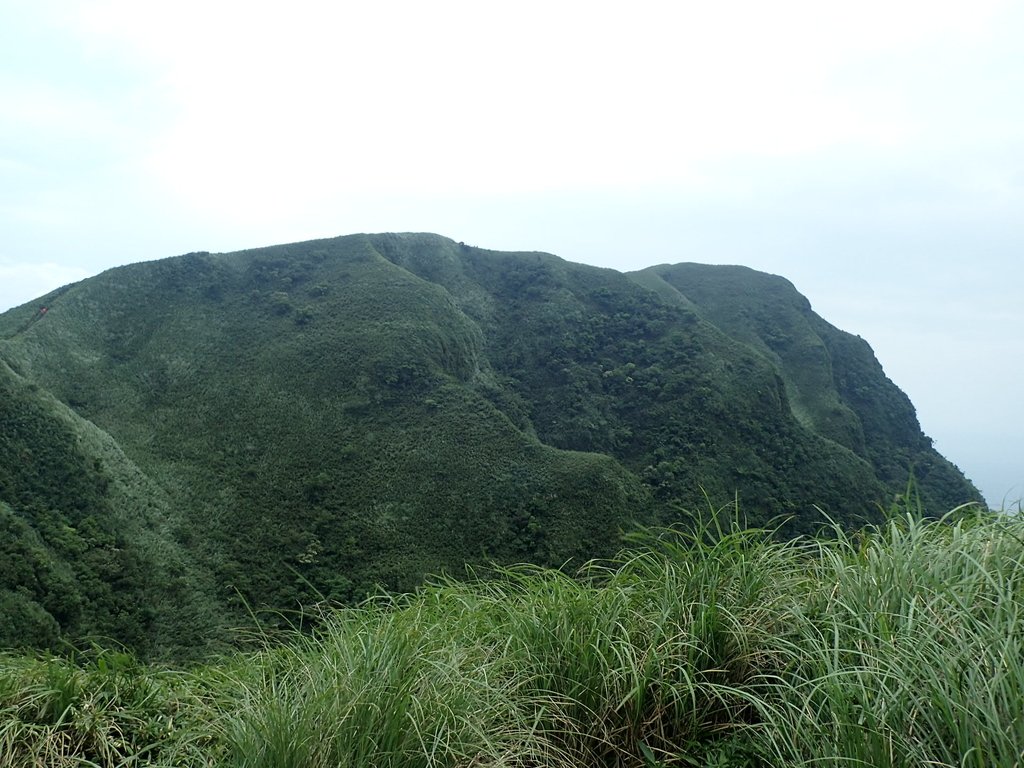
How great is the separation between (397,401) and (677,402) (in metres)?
16.5

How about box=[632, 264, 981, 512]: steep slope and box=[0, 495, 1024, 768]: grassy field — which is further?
box=[632, 264, 981, 512]: steep slope

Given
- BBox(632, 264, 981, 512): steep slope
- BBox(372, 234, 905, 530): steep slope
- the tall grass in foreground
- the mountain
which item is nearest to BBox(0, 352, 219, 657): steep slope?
the mountain

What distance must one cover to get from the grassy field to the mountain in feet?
28.8

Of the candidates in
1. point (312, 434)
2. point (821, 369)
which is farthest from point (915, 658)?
point (821, 369)

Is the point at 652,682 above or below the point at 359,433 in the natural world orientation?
above

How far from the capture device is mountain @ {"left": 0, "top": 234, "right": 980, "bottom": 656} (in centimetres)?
2191

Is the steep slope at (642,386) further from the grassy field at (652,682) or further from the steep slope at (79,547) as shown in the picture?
the grassy field at (652,682)

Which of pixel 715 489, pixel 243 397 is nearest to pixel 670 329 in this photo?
pixel 715 489

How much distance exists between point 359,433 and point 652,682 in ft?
99.1

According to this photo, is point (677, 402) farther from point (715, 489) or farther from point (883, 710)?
point (883, 710)

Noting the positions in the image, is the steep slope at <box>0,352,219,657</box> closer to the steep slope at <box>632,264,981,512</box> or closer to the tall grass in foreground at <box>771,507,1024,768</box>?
the tall grass in foreground at <box>771,507,1024,768</box>

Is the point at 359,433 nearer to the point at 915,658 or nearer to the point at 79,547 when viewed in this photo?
the point at 79,547

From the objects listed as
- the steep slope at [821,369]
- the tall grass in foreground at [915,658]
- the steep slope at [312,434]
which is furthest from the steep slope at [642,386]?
the tall grass in foreground at [915,658]

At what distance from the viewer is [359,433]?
105 feet
